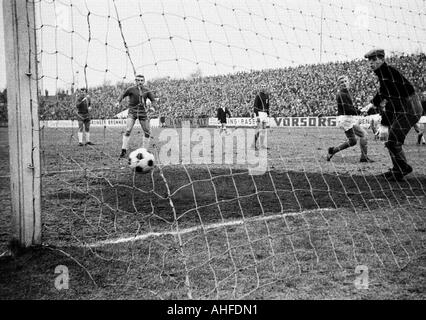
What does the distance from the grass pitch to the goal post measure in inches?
10.3

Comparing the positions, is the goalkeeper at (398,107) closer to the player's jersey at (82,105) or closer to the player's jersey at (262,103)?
the player's jersey at (262,103)

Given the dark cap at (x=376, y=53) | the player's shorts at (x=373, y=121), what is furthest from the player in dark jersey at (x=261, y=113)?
the dark cap at (x=376, y=53)

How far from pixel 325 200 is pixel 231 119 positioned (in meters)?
27.3

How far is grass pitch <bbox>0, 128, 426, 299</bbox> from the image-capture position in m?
2.35

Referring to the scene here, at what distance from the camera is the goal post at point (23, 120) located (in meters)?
2.87

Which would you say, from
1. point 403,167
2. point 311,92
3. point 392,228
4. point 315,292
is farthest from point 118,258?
point 311,92

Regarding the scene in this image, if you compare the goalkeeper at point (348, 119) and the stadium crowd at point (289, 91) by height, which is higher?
the stadium crowd at point (289, 91)

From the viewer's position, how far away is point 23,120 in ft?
9.55

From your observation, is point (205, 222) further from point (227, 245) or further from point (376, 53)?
point (376, 53)

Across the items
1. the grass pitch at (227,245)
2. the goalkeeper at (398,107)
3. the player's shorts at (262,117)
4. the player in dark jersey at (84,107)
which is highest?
the player in dark jersey at (84,107)

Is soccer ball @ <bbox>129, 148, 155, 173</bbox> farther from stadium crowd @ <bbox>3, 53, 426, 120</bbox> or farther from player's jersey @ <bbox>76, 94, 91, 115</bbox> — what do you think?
stadium crowd @ <bbox>3, 53, 426, 120</bbox>

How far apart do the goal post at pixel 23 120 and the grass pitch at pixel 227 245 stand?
0.86 feet

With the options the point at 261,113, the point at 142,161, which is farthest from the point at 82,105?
the point at 142,161
